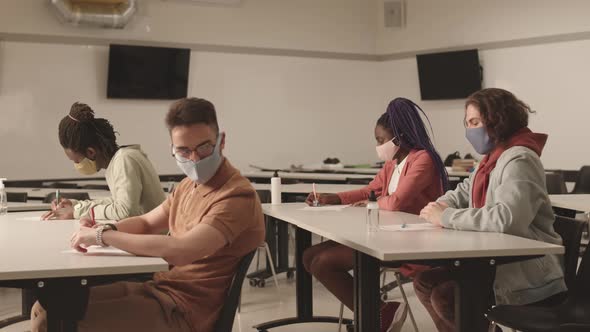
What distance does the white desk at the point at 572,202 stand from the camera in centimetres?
398

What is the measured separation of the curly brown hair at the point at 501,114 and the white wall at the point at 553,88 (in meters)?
6.25

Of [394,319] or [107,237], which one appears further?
[394,319]

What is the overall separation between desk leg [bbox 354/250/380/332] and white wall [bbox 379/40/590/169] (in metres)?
6.82

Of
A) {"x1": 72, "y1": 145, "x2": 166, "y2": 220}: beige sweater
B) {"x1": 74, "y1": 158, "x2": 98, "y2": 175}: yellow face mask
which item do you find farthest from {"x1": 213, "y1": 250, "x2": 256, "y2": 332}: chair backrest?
{"x1": 74, "y1": 158, "x2": 98, "y2": 175}: yellow face mask

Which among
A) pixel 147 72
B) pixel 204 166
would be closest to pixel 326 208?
pixel 204 166

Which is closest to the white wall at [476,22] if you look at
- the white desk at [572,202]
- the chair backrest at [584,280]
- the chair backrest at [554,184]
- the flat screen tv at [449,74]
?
the flat screen tv at [449,74]

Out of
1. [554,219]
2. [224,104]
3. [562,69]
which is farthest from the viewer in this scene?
[224,104]

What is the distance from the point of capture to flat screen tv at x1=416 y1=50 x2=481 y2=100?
378 inches

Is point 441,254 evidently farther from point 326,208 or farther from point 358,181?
point 358,181

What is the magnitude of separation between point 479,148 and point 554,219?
1.43 ft

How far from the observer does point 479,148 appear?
310 cm

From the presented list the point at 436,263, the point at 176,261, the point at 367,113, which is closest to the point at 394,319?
the point at 436,263

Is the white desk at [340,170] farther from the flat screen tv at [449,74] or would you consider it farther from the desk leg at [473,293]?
the desk leg at [473,293]

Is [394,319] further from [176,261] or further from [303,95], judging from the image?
[303,95]
